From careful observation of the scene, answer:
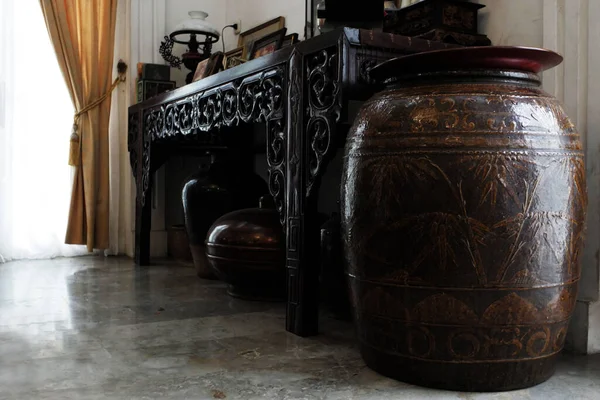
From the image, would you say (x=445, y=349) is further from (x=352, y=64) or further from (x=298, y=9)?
(x=298, y=9)

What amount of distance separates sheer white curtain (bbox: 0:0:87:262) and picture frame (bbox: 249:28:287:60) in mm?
1466

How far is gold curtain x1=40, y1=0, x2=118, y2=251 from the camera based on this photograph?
399 centimetres

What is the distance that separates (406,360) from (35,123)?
130 inches

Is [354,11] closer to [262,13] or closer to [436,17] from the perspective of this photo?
[436,17]

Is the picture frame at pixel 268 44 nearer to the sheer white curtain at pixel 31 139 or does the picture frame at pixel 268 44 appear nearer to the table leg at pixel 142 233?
the table leg at pixel 142 233

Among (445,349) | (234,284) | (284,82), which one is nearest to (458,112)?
(445,349)

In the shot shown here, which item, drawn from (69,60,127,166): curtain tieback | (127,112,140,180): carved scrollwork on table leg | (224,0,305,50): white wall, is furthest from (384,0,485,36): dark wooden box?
(69,60,127,166): curtain tieback

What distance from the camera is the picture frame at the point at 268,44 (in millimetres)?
3184

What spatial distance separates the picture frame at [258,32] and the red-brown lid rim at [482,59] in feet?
7.16

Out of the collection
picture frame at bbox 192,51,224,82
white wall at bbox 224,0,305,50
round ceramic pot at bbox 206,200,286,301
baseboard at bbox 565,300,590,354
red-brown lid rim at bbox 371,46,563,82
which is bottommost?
baseboard at bbox 565,300,590,354

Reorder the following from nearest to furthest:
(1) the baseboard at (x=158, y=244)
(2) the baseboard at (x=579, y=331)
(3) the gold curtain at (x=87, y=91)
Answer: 1. (2) the baseboard at (x=579, y=331)
2. (3) the gold curtain at (x=87, y=91)
3. (1) the baseboard at (x=158, y=244)

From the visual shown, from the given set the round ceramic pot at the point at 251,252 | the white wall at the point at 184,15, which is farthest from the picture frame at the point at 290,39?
the white wall at the point at 184,15

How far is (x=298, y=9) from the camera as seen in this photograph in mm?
3541

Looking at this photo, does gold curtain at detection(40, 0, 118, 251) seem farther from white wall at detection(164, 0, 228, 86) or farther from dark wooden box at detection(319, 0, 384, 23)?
dark wooden box at detection(319, 0, 384, 23)
